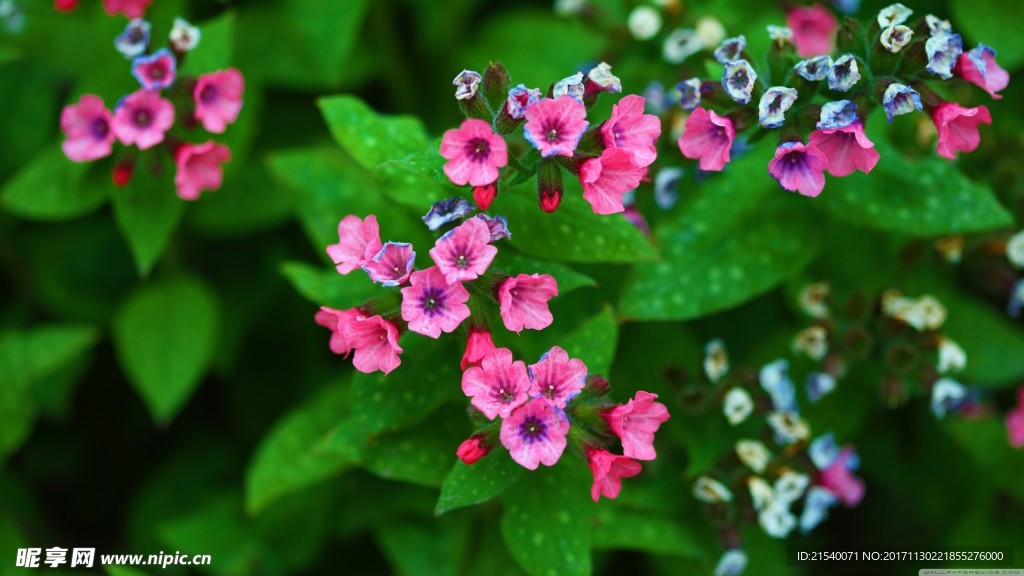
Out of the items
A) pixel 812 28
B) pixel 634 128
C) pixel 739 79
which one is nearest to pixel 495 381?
pixel 634 128

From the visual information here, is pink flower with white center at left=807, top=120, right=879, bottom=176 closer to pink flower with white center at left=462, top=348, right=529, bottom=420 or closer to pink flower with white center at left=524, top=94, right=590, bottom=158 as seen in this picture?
pink flower with white center at left=524, top=94, right=590, bottom=158

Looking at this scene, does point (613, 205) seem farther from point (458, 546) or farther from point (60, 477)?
point (60, 477)

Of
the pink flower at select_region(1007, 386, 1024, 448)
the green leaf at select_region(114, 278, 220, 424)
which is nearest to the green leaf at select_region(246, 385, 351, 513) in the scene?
the green leaf at select_region(114, 278, 220, 424)

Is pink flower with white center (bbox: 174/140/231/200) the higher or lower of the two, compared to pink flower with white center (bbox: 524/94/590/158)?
lower

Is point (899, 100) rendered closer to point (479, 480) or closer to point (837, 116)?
point (837, 116)

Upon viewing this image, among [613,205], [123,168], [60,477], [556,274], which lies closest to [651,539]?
[556,274]

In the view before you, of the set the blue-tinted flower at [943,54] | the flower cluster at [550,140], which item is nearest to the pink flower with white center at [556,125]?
the flower cluster at [550,140]
